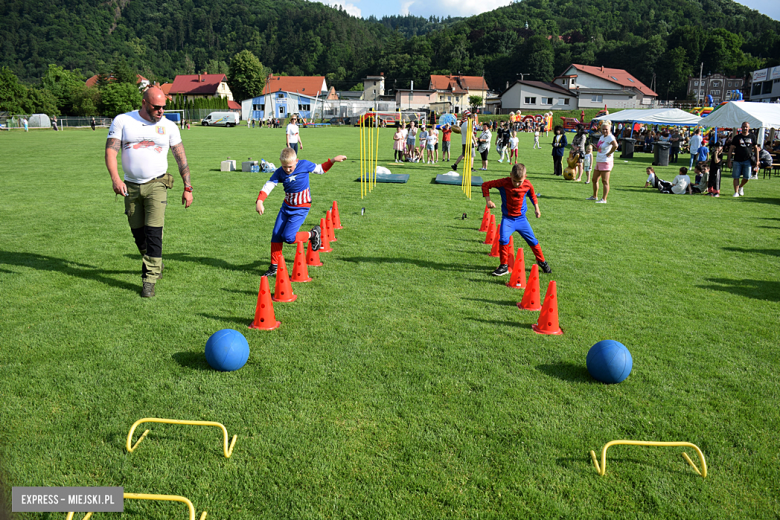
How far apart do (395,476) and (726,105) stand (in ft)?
87.9

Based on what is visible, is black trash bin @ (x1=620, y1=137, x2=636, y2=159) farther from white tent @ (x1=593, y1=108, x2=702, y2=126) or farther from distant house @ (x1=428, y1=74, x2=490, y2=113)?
distant house @ (x1=428, y1=74, x2=490, y2=113)

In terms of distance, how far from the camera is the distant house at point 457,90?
110006 mm

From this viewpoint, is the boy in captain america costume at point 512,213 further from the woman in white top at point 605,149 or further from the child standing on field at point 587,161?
the child standing on field at point 587,161

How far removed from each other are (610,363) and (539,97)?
323 feet

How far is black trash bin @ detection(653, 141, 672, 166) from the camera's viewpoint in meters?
25.9

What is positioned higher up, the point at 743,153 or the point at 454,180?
the point at 743,153

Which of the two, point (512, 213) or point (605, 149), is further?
point (605, 149)

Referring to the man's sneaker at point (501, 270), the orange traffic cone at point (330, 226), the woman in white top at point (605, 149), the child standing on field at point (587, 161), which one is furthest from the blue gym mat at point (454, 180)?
the man's sneaker at point (501, 270)

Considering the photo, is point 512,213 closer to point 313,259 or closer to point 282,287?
point 313,259

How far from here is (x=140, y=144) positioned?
256 inches

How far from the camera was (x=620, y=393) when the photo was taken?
15.5 feet

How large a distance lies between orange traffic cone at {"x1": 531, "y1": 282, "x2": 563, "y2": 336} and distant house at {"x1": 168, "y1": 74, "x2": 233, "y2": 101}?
11211 centimetres

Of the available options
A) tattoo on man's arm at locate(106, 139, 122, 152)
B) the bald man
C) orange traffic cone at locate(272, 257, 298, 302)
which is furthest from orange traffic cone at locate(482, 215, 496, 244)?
tattoo on man's arm at locate(106, 139, 122, 152)

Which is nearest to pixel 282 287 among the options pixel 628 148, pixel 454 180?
pixel 454 180
